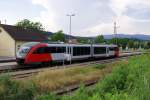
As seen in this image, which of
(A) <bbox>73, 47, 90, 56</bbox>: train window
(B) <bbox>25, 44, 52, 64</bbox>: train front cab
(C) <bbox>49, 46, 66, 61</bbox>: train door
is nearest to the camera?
(B) <bbox>25, 44, 52, 64</bbox>: train front cab

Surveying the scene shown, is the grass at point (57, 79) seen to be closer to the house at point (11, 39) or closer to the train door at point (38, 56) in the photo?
the train door at point (38, 56)

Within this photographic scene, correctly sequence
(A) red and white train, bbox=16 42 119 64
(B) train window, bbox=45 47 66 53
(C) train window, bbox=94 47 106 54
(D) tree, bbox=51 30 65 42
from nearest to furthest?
(A) red and white train, bbox=16 42 119 64 < (B) train window, bbox=45 47 66 53 < (C) train window, bbox=94 47 106 54 < (D) tree, bbox=51 30 65 42

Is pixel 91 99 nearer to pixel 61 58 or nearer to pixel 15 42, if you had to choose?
pixel 61 58

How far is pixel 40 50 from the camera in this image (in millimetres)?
37750

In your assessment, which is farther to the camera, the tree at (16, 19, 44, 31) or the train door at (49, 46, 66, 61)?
the tree at (16, 19, 44, 31)

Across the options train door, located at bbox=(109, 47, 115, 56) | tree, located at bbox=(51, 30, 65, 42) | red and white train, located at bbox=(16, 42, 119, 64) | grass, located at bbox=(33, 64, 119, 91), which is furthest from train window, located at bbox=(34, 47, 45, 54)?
tree, located at bbox=(51, 30, 65, 42)

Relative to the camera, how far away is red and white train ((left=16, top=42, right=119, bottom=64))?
121 feet

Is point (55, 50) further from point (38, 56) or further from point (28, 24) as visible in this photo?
point (28, 24)

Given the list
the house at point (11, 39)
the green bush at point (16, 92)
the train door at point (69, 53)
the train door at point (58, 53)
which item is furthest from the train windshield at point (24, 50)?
the house at point (11, 39)

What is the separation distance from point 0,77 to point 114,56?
51105 mm

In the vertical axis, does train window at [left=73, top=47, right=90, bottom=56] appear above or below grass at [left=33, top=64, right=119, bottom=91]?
above

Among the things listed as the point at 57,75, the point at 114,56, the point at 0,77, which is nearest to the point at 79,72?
the point at 57,75

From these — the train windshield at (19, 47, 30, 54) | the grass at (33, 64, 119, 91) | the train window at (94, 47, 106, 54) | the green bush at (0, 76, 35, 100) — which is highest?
the train windshield at (19, 47, 30, 54)

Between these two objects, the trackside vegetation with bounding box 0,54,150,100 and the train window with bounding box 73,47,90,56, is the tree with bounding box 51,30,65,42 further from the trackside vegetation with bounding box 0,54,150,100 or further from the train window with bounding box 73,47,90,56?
the trackside vegetation with bounding box 0,54,150,100
